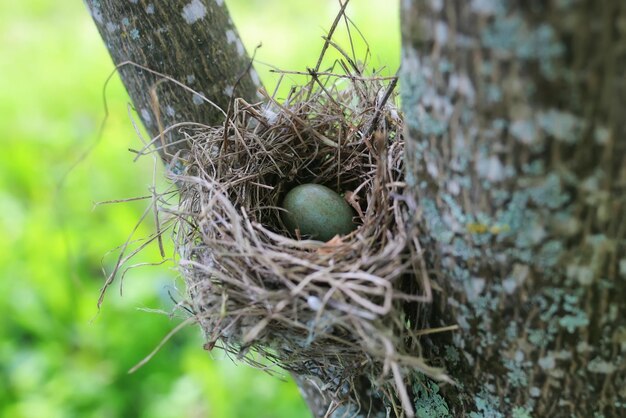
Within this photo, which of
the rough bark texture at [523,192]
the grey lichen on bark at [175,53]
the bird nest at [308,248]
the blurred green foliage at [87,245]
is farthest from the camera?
the blurred green foliage at [87,245]

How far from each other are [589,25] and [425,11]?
14 cm

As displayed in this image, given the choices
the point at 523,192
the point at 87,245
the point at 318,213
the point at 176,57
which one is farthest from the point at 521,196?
the point at 87,245

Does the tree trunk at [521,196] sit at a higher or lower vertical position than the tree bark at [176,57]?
lower

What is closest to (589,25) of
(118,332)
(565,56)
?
(565,56)

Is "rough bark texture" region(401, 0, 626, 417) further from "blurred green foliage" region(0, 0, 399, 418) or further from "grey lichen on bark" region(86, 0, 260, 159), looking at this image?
"blurred green foliage" region(0, 0, 399, 418)

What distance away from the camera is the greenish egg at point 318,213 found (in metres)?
0.99

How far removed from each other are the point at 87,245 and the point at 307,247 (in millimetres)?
1872

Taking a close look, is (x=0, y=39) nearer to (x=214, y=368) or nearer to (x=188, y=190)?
(x=214, y=368)

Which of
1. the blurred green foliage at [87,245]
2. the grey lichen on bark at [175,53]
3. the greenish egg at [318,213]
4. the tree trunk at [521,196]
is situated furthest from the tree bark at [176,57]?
the blurred green foliage at [87,245]

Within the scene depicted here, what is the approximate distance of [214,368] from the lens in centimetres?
199

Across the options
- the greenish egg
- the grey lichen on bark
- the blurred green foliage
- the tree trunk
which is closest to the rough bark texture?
the tree trunk

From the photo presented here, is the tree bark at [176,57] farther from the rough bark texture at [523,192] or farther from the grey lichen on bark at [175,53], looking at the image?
the rough bark texture at [523,192]

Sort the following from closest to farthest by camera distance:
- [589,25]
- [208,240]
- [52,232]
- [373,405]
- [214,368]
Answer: [589,25], [208,240], [373,405], [214,368], [52,232]

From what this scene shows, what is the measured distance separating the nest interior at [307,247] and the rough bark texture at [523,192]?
6 cm
